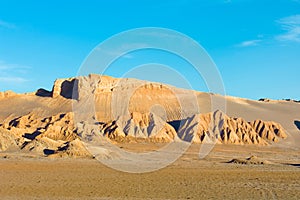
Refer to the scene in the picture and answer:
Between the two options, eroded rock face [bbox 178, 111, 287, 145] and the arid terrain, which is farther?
eroded rock face [bbox 178, 111, 287, 145]

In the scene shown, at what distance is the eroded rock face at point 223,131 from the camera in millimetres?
97369

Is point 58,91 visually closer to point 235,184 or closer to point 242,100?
point 242,100

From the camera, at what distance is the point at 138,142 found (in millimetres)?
87000

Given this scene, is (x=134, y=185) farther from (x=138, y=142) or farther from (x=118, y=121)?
(x=118, y=121)

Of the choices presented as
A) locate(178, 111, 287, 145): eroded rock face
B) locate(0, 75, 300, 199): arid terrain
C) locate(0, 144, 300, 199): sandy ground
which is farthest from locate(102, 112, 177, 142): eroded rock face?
locate(0, 144, 300, 199): sandy ground

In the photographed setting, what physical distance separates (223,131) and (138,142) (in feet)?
79.4

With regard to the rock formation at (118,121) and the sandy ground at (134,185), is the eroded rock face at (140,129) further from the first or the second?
the sandy ground at (134,185)

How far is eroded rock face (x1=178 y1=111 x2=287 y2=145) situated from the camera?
319 feet

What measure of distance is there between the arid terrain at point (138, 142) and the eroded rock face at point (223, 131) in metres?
0.24

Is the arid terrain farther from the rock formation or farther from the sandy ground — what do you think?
the rock formation

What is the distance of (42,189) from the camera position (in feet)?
81.1

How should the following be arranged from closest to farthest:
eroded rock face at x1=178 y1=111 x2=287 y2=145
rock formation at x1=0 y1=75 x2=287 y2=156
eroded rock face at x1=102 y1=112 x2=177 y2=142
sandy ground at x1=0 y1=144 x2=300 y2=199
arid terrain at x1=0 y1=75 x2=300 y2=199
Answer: sandy ground at x1=0 y1=144 x2=300 y2=199 → arid terrain at x1=0 y1=75 x2=300 y2=199 → rock formation at x1=0 y1=75 x2=287 y2=156 → eroded rock face at x1=102 y1=112 x2=177 y2=142 → eroded rock face at x1=178 y1=111 x2=287 y2=145

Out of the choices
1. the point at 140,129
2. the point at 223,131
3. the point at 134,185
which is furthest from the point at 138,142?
the point at 134,185

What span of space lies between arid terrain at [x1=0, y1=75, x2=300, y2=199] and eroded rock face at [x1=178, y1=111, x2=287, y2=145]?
24 cm
